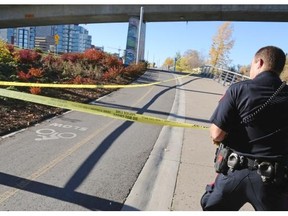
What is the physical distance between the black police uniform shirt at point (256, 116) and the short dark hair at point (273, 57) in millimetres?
70

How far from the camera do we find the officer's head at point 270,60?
3387mm

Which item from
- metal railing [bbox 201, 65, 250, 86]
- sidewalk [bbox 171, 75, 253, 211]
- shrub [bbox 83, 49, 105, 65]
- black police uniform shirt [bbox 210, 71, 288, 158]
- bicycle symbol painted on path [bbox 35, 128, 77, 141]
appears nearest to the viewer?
black police uniform shirt [bbox 210, 71, 288, 158]

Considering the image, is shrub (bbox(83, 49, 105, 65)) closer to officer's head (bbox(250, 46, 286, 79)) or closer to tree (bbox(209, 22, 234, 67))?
officer's head (bbox(250, 46, 286, 79))

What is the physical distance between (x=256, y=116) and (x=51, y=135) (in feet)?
19.1

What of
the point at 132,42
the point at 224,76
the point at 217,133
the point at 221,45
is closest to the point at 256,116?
the point at 217,133

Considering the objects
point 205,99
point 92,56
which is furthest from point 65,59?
point 205,99

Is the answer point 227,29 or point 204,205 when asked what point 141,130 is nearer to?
point 204,205

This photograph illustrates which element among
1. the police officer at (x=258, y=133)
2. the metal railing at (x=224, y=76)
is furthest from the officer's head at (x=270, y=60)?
the metal railing at (x=224, y=76)

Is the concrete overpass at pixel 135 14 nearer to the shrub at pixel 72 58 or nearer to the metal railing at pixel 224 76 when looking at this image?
the metal railing at pixel 224 76

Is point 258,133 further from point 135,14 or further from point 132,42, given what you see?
point 135,14

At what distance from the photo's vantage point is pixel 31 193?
5.12 metres

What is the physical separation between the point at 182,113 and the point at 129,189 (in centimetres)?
757

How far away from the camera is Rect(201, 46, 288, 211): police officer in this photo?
10.9ft

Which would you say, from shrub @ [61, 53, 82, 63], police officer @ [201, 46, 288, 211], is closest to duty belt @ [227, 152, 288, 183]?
police officer @ [201, 46, 288, 211]
